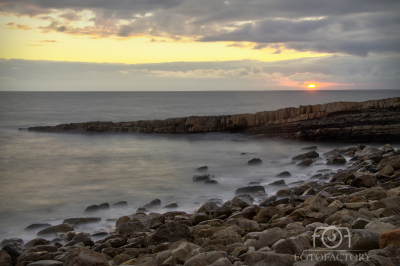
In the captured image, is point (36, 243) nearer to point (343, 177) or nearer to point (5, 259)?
point (5, 259)

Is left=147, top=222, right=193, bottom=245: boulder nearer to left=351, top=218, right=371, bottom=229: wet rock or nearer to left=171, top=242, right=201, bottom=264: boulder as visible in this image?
left=171, top=242, right=201, bottom=264: boulder

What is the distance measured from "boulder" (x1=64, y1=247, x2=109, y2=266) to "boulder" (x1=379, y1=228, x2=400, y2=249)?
3.23 m

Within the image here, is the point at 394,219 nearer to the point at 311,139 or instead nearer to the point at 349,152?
the point at 349,152

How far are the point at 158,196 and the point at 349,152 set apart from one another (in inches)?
336

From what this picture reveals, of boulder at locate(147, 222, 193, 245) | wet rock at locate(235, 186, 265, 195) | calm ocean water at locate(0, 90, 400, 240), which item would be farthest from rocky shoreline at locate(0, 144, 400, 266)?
calm ocean water at locate(0, 90, 400, 240)

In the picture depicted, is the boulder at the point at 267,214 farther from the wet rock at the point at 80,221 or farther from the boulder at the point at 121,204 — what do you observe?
the boulder at the point at 121,204

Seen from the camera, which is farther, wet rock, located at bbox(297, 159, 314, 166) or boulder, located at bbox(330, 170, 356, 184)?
wet rock, located at bbox(297, 159, 314, 166)

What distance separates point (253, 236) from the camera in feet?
15.6

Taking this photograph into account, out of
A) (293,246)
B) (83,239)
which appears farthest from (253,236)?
(83,239)

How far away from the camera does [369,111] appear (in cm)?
1711

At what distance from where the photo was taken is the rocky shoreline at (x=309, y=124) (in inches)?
641

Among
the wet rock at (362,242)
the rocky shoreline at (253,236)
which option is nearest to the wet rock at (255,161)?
the rocky shoreline at (253,236)

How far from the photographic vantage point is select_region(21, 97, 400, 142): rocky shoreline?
16281 mm

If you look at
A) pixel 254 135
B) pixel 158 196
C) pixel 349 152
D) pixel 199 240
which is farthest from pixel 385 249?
pixel 254 135
